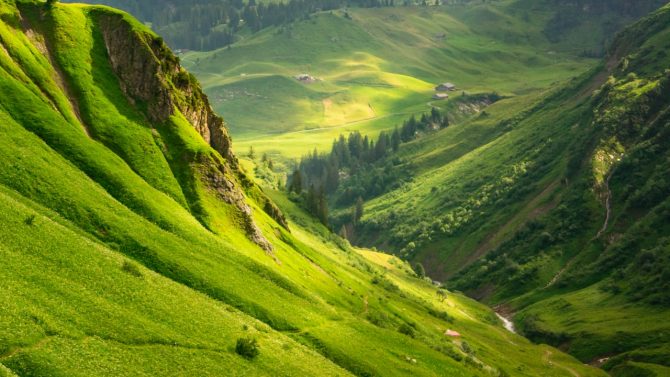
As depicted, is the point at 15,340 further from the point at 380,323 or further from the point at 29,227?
the point at 380,323

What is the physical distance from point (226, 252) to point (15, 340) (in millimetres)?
38136

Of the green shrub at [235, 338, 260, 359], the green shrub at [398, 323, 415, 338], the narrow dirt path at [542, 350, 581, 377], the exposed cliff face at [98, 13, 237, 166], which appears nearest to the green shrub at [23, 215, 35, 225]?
A: the green shrub at [235, 338, 260, 359]

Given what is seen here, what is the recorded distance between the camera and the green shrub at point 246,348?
67.6m

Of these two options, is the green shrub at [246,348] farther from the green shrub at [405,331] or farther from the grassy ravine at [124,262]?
the green shrub at [405,331]

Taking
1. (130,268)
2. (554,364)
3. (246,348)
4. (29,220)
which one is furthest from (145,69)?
(554,364)

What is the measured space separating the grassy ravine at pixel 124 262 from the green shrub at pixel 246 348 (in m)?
0.72

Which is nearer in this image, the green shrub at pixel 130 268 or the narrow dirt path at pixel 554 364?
the green shrub at pixel 130 268

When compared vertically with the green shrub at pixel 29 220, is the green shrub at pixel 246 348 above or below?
below

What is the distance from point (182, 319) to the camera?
66.6 metres

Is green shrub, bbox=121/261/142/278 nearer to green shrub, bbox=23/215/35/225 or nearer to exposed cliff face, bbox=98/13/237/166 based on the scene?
green shrub, bbox=23/215/35/225

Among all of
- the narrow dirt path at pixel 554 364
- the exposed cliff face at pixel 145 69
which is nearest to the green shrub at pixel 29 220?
the exposed cliff face at pixel 145 69

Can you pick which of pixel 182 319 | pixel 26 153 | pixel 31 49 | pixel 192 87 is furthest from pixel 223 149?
pixel 182 319

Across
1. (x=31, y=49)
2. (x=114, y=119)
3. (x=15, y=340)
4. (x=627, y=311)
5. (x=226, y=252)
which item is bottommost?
(x=627, y=311)

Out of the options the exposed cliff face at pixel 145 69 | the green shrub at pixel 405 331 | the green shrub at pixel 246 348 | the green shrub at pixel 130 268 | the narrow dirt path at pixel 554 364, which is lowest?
the narrow dirt path at pixel 554 364
